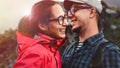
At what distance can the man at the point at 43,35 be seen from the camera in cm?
219

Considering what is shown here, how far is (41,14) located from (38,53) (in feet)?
0.72

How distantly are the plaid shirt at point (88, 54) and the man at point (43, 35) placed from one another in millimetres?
60

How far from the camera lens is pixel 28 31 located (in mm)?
2246

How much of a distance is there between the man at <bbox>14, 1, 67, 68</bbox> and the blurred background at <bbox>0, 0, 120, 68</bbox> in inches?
2.3

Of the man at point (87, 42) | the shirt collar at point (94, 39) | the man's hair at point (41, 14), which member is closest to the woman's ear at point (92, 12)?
the man at point (87, 42)

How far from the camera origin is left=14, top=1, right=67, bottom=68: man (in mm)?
2188

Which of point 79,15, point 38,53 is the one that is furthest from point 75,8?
point 38,53

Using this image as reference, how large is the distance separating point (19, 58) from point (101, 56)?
0.46 m

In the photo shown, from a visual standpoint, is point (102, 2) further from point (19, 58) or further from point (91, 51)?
point (19, 58)

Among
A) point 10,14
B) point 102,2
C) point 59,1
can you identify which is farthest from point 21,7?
point 102,2

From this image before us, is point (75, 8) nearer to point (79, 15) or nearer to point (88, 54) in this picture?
point (79, 15)

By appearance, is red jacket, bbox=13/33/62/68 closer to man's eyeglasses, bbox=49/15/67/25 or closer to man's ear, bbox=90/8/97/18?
man's eyeglasses, bbox=49/15/67/25

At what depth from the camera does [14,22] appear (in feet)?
7.53

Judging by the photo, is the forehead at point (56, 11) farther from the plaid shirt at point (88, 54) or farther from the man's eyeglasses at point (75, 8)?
the plaid shirt at point (88, 54)
